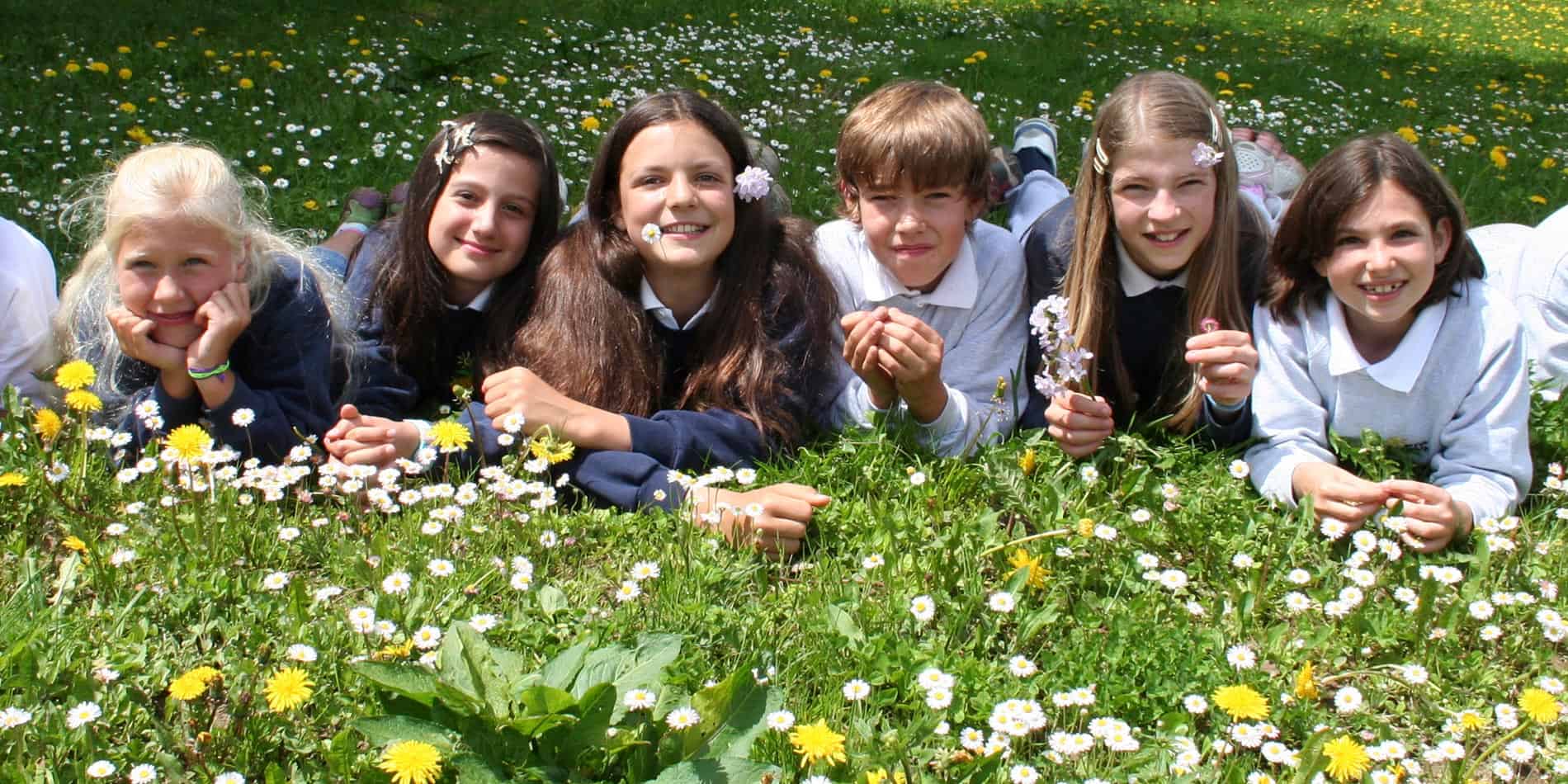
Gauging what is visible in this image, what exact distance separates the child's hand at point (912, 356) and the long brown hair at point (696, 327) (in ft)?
1.25

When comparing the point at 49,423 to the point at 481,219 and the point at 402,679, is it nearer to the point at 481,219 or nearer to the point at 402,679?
the point at 481,219

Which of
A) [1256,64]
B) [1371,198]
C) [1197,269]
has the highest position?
[1371,198]

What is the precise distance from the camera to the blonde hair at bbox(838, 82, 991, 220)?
333 centimetres

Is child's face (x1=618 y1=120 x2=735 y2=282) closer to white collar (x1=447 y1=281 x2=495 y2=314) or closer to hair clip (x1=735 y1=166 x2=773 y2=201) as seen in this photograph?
hair clip (x1=735 y1=166 x2=773 y2=201)

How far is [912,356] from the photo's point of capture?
298 cm

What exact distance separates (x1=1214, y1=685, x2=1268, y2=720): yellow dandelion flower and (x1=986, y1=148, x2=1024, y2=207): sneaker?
2.62 meters

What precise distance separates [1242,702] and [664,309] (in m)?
1.87

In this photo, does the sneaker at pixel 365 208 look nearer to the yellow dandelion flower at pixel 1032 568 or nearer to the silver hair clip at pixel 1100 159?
the silver hair clip at pixel 1100 159

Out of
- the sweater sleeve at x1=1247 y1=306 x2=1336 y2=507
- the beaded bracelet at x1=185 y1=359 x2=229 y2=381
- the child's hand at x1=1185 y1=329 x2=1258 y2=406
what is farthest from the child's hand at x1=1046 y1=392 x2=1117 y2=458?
the beaded bracelet at x1=185 y1=359 x2=229 y2=381

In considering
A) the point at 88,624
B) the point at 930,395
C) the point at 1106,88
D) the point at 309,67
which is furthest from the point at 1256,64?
the point at 88,624

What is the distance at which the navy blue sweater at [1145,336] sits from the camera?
344 centimetres

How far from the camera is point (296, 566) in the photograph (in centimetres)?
259

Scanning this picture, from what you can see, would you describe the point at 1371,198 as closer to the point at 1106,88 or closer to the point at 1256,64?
the point at 1106,88

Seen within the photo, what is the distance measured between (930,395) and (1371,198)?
116 cm
